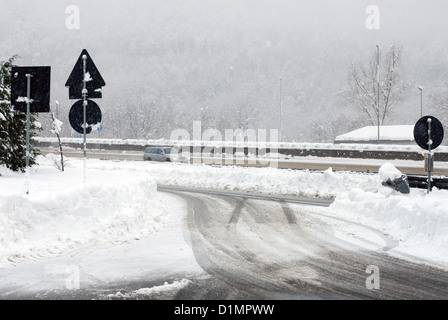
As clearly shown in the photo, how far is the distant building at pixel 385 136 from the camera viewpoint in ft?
176

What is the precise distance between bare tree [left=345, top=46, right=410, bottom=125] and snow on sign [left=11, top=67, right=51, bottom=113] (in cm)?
5664

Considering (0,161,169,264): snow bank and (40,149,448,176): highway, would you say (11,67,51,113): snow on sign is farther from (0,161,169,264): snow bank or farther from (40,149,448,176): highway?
(40,149,448,176): highway

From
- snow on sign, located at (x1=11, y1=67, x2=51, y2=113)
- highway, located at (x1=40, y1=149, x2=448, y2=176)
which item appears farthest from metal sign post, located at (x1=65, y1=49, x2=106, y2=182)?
highway, located at (x1=40, y1=149, x2=448, y2=176)

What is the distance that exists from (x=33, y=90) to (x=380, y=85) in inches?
2359

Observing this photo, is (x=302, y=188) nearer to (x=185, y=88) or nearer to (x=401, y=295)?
(x=401, y=295)

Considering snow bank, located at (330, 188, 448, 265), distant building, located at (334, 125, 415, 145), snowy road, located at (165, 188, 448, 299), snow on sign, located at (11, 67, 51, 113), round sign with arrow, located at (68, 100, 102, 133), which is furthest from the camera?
distant building, located at (334, 125, 415, 145)

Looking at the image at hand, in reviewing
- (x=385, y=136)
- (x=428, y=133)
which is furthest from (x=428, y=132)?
(x=385, y=136)

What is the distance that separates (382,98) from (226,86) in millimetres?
135430

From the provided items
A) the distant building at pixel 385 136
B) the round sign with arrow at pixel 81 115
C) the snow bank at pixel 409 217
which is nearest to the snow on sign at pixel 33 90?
the round sign with arrow at pixel 81 115

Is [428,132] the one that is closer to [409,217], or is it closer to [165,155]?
[409,217]

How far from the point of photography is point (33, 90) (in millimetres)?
10062

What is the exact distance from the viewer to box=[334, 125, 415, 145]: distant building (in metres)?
53.7

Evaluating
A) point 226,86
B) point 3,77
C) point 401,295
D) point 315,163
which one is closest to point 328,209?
point 401,295
